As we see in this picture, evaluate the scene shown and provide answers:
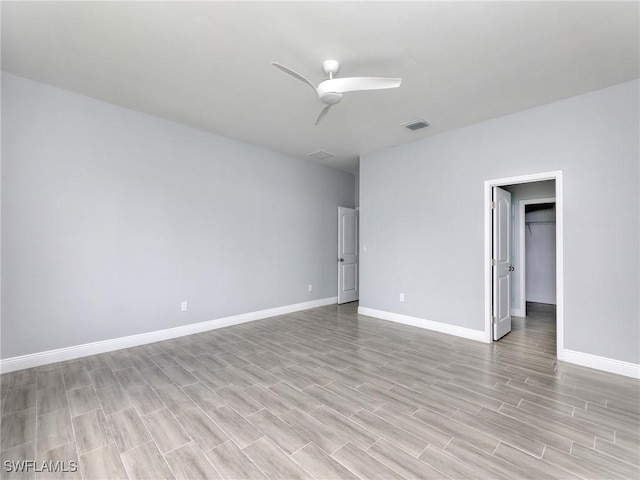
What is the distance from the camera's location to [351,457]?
186 cm

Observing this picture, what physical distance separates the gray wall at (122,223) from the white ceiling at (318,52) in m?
0.45

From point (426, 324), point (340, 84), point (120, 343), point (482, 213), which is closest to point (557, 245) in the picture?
point (482, 213)

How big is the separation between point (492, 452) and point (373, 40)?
318cm

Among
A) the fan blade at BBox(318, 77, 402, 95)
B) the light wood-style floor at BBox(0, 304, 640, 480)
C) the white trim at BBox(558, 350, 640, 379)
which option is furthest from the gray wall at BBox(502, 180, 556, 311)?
the fan blade at BBox(318, 77, 402, 95)

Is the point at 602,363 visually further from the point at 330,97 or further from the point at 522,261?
the point at 330,97

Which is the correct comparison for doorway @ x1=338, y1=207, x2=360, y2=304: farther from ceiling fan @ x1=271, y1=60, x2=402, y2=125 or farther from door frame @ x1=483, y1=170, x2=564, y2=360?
ceiling fan @ x1=271, y1=60, x2=402, y2=125

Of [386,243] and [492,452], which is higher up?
[386,243]

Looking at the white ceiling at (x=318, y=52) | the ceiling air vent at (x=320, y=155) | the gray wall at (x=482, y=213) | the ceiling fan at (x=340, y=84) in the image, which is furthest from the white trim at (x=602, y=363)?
the ceiling air vent at (x=320, y=155)

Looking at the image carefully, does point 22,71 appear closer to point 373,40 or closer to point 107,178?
point 107,178

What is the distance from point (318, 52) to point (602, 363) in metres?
4.32

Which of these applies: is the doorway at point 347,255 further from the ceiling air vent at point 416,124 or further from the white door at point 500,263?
the white door at point 500,263

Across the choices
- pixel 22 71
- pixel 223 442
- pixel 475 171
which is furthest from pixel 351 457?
pixel 22 71

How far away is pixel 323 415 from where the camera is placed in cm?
231

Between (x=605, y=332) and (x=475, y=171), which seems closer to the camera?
(x=605, y=332)
